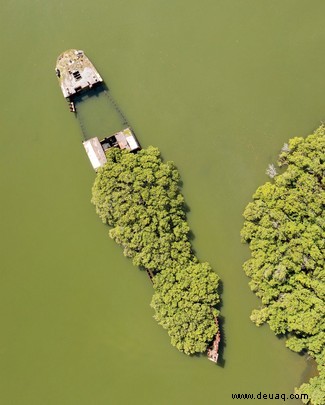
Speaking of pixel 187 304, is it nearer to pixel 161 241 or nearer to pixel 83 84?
pixel 161 241

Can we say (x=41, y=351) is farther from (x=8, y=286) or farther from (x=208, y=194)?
(x=208, y=194)

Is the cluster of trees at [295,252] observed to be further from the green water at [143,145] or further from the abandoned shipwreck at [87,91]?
the abandoned shipwreck at [87,91]

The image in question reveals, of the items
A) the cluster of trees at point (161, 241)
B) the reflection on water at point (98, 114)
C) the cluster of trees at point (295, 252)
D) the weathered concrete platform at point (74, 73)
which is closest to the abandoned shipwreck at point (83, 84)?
the weathered concrete platform at point (74, 73)

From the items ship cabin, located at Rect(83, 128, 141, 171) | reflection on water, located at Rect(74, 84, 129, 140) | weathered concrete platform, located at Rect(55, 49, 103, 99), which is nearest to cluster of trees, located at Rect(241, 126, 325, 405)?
ship cabin, located at Rect(83, 128, 141, 171)

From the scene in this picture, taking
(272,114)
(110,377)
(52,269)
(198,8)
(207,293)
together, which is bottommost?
(110,377)

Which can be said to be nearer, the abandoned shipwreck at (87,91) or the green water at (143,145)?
the green water at (143,145)

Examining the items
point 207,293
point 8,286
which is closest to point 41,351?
point 8,286
